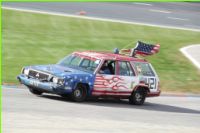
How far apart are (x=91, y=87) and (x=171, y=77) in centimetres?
853

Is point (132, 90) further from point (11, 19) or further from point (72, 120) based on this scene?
point (11, 19)

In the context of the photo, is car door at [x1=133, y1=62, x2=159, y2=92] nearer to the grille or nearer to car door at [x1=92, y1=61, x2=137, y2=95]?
car door at [x1=92, y1=61, x2=137, y2=95]

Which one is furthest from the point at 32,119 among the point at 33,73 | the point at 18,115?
the point at 33,73

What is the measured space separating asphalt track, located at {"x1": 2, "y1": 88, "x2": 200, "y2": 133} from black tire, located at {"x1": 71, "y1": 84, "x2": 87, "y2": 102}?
202mm

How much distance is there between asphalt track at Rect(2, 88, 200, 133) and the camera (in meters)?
12.8

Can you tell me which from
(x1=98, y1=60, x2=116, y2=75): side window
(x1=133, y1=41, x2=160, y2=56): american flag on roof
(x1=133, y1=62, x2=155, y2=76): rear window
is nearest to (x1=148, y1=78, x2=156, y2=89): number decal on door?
(x1=133, y1=62, x2=155, y2=76): rear window

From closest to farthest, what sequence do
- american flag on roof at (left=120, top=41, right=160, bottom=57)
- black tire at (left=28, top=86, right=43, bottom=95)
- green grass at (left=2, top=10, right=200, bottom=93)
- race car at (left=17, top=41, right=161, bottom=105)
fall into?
race car at (left=17, top=41, right=161, bottom=105) → black tire at (left=28, top=86, right=43, bottom=95) → american flag on roof at (left=120, top=41, right=160, bottom=57) → green grass at (left=2, top=10, right=200, bottom=93)

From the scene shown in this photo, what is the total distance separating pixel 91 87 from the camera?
17.5 m

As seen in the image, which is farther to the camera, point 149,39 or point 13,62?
point 149,39

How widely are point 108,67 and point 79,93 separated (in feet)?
5.12

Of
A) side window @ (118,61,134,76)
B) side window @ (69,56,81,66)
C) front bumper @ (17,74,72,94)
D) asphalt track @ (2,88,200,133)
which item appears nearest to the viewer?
asphalt track @ (2,88,200,133)

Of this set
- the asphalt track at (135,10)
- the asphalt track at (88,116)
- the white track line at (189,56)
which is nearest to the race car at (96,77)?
the asphalt track at (88,116)

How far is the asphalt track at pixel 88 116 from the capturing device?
1277 cm

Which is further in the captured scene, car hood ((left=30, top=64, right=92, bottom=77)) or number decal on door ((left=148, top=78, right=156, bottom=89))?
number decal on door ((left=148, top=78, right=156, bottom=89))
